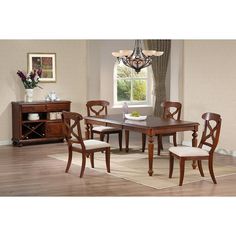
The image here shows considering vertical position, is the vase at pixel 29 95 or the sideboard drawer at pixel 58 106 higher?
the vase at pixel 29 95

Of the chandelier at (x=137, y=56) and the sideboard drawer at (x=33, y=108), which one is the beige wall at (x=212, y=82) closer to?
the chandelier at (x=137, y=56)

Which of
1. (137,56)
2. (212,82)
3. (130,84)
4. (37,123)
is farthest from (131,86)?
(137,56)

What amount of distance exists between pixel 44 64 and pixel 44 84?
0.37m

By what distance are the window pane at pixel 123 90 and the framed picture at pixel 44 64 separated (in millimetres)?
2165

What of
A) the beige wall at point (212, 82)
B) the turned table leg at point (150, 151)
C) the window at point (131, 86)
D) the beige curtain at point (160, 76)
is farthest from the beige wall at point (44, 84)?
the turned table leg at point (150, 151)

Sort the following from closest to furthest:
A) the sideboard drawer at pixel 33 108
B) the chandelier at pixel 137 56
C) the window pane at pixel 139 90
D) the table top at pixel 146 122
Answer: the table top at pixel 146 122 < the chandelier at pixel 137 56 < the sideboard drawer at pixel 33 108 < the window pane at pixel 139 90

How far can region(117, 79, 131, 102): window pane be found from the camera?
440 inches

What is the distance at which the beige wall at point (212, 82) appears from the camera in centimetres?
787

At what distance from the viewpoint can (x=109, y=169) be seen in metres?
6.59

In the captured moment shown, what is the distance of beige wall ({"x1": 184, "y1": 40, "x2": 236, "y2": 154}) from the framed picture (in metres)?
2.48

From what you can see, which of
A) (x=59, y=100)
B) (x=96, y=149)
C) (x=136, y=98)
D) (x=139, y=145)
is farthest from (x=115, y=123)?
(x=136, y=98)

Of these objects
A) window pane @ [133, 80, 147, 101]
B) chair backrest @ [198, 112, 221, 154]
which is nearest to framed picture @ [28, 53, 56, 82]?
window pane @ [133, 80, 147, 101]

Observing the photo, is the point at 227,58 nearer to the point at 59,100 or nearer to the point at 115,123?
the point at 115,123
